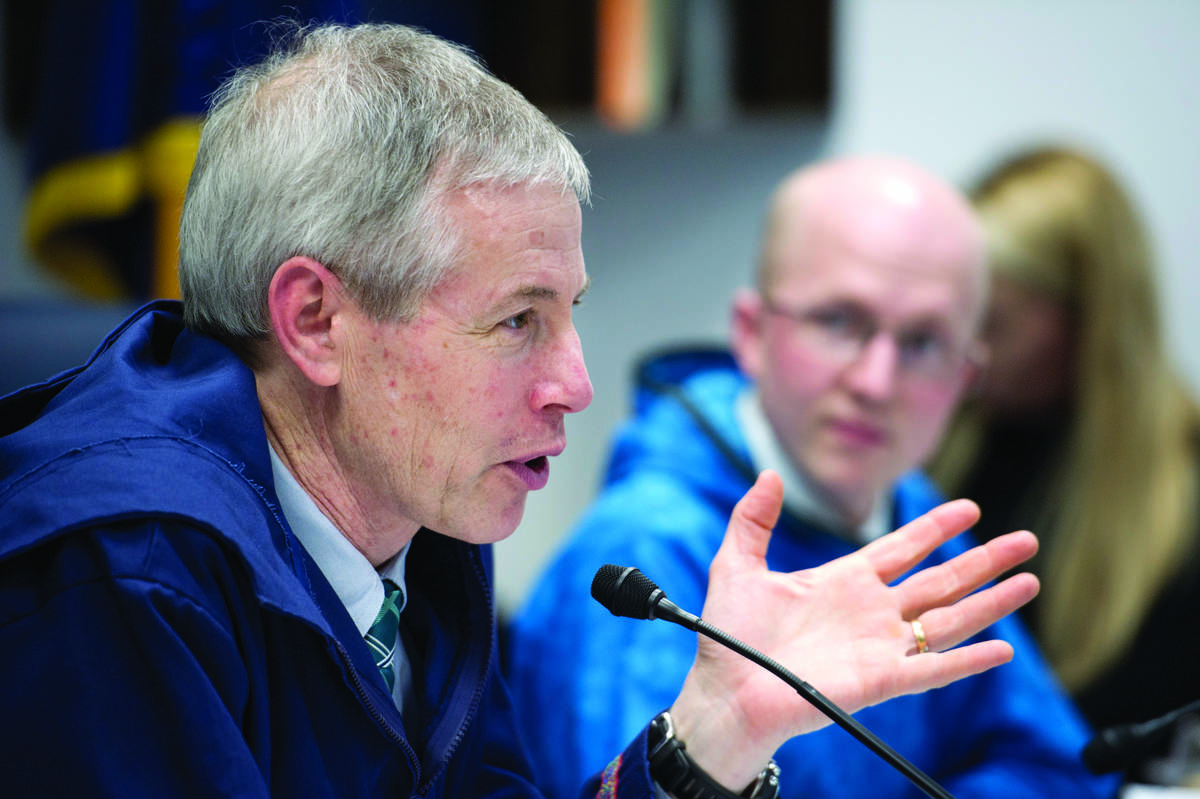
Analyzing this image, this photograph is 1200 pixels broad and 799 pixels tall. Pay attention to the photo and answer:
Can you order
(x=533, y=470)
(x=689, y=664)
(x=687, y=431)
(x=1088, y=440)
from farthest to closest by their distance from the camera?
1. (x=1088, y=440)
2. (x=687, y=431)
3. (x=689, y=664)
4. (x=533, y=470)

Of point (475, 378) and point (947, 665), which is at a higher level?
point (475, 378)

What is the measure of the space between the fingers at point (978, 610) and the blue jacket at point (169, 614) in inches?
10.1

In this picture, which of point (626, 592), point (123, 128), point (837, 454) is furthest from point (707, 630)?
point (123, 128)

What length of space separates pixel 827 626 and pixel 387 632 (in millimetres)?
336

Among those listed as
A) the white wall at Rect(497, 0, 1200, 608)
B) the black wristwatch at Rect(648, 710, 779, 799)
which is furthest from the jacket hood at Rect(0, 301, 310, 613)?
the white wall at Rect(497, 0, 1200, 608)

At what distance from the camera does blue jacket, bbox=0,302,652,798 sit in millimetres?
672

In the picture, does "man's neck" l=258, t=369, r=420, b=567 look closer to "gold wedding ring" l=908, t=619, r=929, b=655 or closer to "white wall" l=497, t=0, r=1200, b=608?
"gold wedding ring" l=908, t=619, r=929, b=655

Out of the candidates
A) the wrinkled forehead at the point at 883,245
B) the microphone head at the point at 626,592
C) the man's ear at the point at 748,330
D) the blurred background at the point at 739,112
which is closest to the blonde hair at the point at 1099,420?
the blurred background at the point at 739,112

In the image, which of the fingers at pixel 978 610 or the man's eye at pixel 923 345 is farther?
the man's eye at pixel 923 345

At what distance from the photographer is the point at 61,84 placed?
5.52 ft

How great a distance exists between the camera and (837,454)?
1.59 meters

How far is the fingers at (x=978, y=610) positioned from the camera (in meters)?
0.95

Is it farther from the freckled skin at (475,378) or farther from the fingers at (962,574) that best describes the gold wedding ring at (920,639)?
the freckled skin at (475,378)

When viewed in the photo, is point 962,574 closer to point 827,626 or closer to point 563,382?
point 827,626
